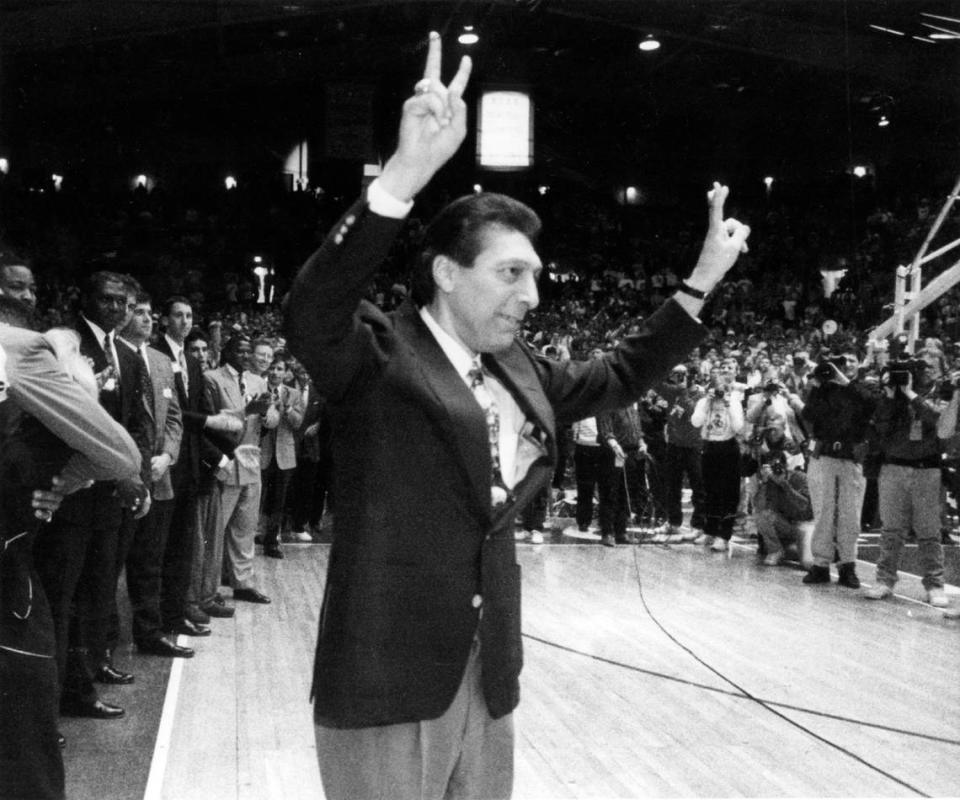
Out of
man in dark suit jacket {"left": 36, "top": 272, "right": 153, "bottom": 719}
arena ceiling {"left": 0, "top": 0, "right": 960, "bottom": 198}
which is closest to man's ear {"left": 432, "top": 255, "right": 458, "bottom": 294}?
man in dark suit jacket {"left": 36, "top": 272, "right": 153, "bottom": 719}

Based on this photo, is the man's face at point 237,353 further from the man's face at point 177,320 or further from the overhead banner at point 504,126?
the overhead banner at point 504,126

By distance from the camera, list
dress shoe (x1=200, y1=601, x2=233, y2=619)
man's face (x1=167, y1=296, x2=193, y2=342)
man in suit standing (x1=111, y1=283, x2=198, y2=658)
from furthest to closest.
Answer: dress shoe (x1=200, y1=601, x2=233, y2=619) → man's face (x1=167, y1=296, x2=193, y2=342) → man in suit standing (x1=111, y1=283, x2=198, y2=658)

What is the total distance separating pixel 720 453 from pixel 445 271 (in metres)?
6.83

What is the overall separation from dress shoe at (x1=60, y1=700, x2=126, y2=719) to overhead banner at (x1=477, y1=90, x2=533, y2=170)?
724cm

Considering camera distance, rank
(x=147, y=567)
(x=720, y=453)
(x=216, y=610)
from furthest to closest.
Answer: (x=720, y=453)
(x=216, y=610)
(x=147, y=567)

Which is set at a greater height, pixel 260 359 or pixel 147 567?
pixel 260 359

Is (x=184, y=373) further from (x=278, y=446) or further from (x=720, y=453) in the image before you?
(x=720, y=453)

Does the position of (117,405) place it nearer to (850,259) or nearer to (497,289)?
(497,289)

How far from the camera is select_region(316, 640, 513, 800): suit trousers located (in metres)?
1.33

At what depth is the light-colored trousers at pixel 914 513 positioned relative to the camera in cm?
595

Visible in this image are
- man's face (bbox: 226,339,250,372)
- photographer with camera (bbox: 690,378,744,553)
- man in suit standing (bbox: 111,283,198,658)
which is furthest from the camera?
photographer with camera (bbox: 690,378,744,553)

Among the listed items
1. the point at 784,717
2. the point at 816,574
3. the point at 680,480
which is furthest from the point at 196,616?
the point at 680,480

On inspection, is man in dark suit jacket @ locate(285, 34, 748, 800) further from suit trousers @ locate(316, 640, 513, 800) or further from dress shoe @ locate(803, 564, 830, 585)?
dress shoe @ locate(803, 564, 830, 585)

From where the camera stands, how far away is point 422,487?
132cm
